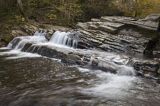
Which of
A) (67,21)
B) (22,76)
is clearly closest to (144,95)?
(22,76)

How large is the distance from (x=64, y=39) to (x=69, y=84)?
8.25 m

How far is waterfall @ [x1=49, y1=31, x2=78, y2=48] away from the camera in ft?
65.8

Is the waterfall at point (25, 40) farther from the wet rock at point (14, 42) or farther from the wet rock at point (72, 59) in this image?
the wet rock at point (72, 59)

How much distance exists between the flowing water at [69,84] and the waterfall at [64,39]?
7.68 ft

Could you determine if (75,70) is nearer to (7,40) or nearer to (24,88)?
(24,88)

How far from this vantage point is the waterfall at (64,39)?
65.8 feet

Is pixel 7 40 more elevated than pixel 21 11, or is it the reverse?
pixel 21 11

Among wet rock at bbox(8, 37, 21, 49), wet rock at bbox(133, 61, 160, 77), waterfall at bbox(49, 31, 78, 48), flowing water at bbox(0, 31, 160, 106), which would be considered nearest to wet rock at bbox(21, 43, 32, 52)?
wet rock at bbox(8, 37, 21, 49)

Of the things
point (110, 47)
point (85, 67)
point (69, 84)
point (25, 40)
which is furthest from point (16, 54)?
point (69, 84)

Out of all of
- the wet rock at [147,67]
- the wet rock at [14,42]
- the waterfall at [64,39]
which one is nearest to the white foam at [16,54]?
the wet rock at [14,42]

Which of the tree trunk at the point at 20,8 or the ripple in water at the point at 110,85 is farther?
the tree trunk at the point at 20,8

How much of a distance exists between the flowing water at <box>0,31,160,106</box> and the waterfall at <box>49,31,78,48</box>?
92.2 inches

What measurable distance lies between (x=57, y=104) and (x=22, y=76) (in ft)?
13.0

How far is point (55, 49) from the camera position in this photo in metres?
17.9
